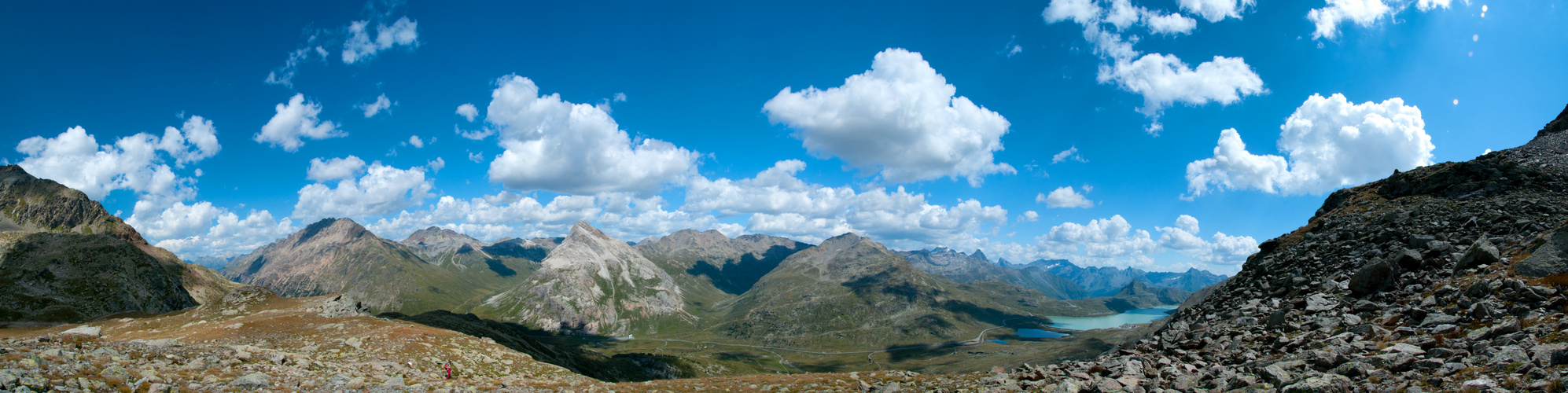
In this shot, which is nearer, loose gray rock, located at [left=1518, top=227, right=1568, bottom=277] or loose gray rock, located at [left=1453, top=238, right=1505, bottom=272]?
loose gray rock, located at [left=1518, top=227, right=1568, bottom=277]

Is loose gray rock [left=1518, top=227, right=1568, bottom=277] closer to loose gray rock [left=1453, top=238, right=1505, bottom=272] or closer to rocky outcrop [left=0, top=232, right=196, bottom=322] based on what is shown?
loose gray rock [left=1453, top=238, right=1505, bottom=272]

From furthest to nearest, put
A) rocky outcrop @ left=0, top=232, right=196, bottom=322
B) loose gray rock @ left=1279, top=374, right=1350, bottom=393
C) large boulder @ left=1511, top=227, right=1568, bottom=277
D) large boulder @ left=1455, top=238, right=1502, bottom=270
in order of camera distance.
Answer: rocky outcrop @ left=0, top=232, right=196, bottom=322, large boulder @ left=1455, top=238, right=1502, bottom=270, large boulder @ left=1511, top=227, right=1568, bottom=277, loose gray rock @ left=1279, top=374, right=1350, bottom=393

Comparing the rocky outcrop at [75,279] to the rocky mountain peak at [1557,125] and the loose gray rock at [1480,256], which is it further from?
the rocky mountain peak at [1557,125]

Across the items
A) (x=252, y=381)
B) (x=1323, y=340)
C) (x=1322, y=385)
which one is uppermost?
(x=1323, y=340)

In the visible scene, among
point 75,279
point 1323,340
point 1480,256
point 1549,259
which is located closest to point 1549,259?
point 1549,259

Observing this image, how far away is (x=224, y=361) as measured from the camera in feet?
97.0

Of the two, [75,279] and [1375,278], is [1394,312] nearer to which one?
[1375,278]

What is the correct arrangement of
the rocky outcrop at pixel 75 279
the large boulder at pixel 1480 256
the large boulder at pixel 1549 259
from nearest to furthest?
the large boulder at pixel 1549 259, the large boulder at pixel 1480 256, the rocky outcrop at pixel 75 279

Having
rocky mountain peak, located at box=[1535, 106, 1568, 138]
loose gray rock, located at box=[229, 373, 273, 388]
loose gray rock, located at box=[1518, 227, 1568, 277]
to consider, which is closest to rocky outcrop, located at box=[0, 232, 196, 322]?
loose gray rock, located at box=[229, 373, 273, 388]

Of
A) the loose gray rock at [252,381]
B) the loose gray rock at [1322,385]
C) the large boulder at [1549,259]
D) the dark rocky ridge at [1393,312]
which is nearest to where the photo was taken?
the loose gray rock at [1322,385]

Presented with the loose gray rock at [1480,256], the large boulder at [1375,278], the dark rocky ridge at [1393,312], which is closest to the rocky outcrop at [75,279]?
the dark rocky ridge at [1393,312]

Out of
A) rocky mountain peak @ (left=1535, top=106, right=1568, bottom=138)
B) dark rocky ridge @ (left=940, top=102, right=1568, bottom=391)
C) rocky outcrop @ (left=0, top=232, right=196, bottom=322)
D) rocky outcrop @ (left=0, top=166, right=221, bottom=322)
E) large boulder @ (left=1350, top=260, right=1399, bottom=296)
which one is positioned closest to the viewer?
dark rocky ridge @ (left=940, top=102, right=1568, bottom=391)

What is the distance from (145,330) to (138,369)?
65.5 meters

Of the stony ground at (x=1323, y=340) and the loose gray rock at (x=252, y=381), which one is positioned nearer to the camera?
the stony ground at (x=1323, y=340)
